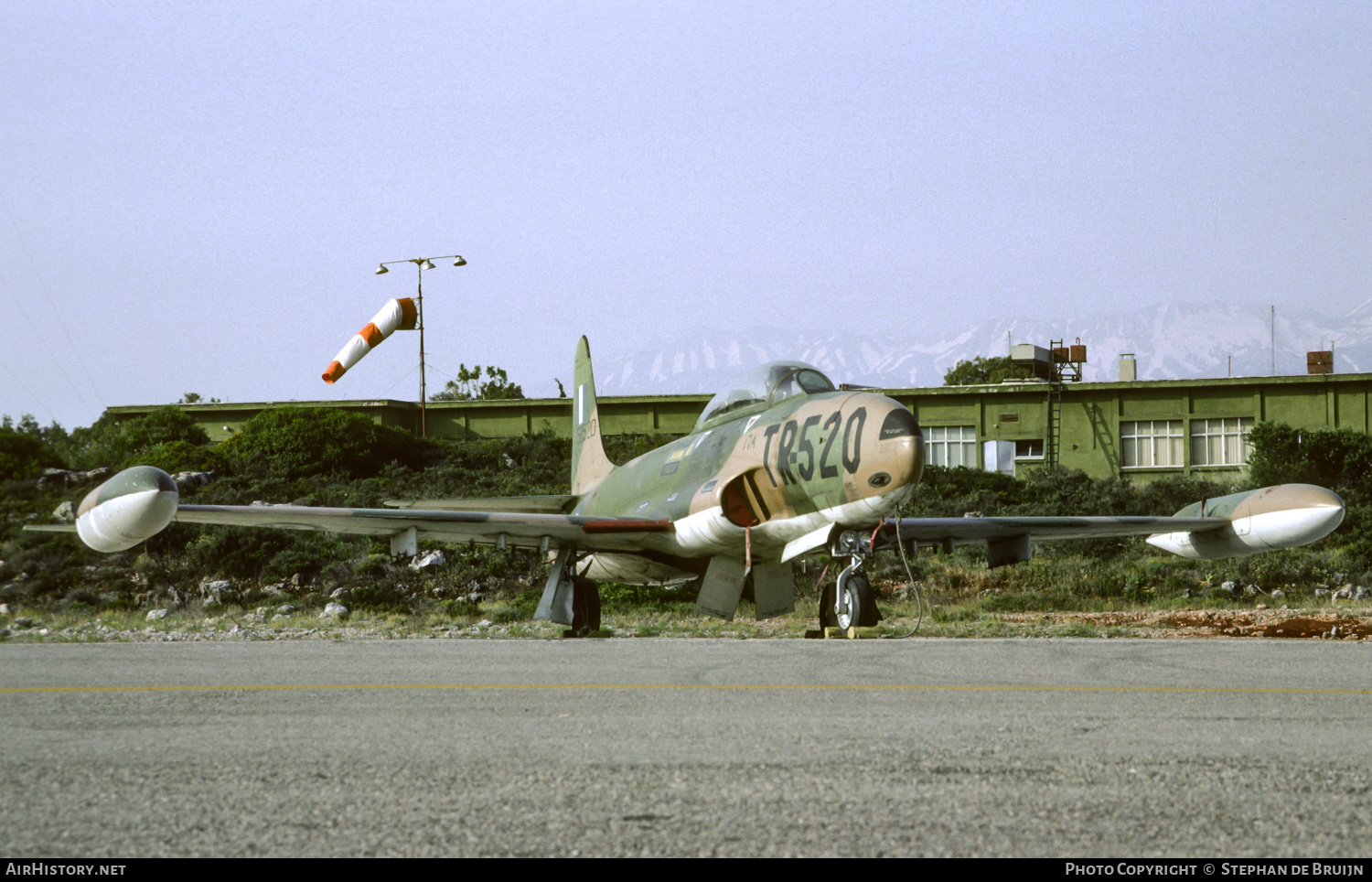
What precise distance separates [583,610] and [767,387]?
399 centimetres

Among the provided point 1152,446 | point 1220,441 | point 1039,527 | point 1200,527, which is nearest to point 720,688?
point 1039,527

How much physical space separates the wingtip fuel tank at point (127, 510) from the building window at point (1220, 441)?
3894 cm

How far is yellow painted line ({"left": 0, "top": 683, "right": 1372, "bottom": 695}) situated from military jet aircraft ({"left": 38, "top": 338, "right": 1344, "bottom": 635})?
4.24m

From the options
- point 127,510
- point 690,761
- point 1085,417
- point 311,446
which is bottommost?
point 690,761

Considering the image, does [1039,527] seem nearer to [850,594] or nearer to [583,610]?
[850,594]

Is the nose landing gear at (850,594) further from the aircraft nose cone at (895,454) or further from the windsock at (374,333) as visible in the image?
the windsock at (374,333)

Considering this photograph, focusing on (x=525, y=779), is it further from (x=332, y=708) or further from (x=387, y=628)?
(x=387, y=628)

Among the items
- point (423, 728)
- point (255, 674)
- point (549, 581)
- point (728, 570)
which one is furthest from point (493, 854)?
point (549, 581)

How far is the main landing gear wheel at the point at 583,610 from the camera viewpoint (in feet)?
50.6

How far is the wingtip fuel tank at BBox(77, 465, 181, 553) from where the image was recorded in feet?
38.2

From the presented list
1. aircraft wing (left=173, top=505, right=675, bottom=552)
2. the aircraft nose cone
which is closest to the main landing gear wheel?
aircraft wing (left=173, top=505, right=675, bottom=552)

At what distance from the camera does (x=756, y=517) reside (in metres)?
13.7

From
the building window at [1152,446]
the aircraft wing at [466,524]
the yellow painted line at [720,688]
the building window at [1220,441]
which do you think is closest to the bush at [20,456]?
the aircraft wing at [466,524]

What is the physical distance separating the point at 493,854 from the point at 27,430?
1758cm
